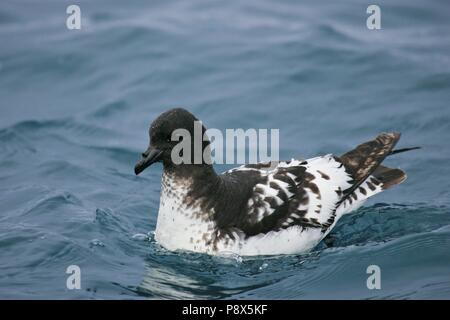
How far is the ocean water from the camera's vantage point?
9320 mm

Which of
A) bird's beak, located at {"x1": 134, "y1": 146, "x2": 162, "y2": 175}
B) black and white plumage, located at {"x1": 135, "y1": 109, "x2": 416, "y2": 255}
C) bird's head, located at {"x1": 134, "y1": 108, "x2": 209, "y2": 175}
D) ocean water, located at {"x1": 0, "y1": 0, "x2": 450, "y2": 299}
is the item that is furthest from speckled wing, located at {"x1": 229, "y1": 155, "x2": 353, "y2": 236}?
bird's beak, located at {"x1": 134, "y1": 146, "x2": 162, "y2": 175}

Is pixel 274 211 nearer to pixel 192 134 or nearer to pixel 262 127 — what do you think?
pixel 192 134

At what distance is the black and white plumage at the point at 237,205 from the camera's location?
9234mm

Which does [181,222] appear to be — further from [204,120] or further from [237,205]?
[204,120]

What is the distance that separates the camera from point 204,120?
14.5 m

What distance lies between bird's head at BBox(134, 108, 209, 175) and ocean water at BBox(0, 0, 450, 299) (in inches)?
42.9

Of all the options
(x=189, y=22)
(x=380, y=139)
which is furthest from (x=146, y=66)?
(x=380, y=139)

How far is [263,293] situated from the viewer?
8914 mm

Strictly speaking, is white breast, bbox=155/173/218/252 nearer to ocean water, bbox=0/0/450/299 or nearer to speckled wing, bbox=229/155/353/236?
ocean water, bbox=0/0/450/299

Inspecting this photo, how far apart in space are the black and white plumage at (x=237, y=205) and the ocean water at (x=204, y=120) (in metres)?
0.21

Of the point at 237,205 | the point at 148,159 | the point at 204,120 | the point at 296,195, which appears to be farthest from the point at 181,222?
the point at 204,120

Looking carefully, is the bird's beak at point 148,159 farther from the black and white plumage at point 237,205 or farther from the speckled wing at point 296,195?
the speckled wing at point 296,195

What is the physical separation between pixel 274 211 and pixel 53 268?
8.53 feet
